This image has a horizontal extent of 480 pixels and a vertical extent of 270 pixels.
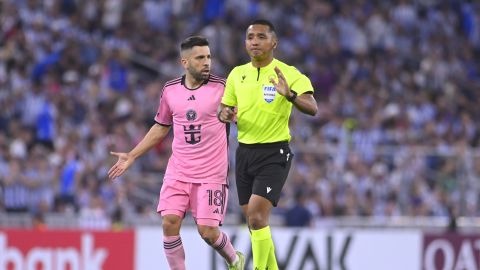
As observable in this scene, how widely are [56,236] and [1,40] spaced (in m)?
7.00

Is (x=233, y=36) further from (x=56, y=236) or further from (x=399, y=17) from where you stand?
(x=56, y=236)

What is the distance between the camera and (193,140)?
1243 cm

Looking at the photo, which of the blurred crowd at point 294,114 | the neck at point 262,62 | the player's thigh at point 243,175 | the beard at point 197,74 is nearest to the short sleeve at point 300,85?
the neck at point 262,62

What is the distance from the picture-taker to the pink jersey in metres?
12.4

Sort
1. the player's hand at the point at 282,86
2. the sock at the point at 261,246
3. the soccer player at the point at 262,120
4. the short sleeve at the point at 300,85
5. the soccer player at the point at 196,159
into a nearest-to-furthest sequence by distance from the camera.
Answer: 1. the player's hand at the point at 282,86
2. the short sleeve at the point at 300,85
3. the soccer player at the point at 262,120
4. the sock at the point at 261,246
5. the soccer player at the point at 196,159

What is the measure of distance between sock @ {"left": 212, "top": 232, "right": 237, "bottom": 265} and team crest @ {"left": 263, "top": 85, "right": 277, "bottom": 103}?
1.45 m

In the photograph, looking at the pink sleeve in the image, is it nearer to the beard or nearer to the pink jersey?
the pink jersey

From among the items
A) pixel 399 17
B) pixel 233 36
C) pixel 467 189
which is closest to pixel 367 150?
pixel 467 189

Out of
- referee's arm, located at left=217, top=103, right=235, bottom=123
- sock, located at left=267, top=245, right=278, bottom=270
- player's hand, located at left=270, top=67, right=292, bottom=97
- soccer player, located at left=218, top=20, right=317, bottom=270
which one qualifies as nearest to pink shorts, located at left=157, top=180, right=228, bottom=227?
soccer player, located at left=218, top=20, right=317, bottom=270

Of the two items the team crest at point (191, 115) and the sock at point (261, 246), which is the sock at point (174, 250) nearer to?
the sock at point (261, 246)

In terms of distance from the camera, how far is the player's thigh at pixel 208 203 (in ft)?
40.6

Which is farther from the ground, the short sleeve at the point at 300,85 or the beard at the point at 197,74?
the beard at the point at 197,74

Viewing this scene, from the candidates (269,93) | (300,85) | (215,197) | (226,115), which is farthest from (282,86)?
(215,197)

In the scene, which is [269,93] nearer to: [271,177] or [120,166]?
[271,177]
